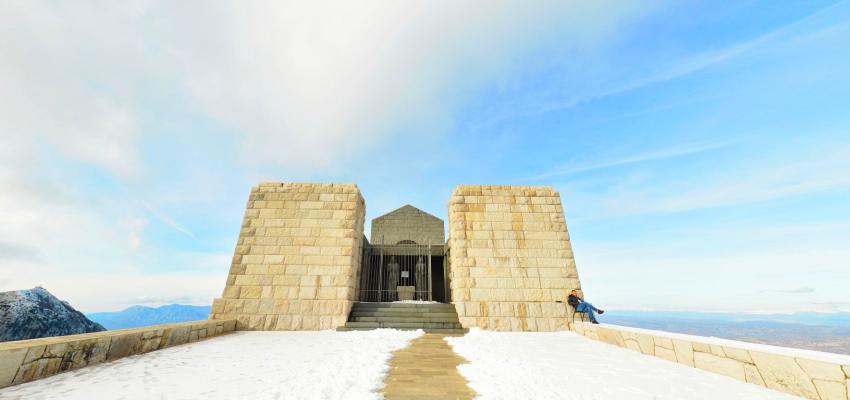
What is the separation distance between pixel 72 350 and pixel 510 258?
385 inches

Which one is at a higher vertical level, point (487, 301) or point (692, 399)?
point (487, 301)

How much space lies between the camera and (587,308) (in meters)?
8.66

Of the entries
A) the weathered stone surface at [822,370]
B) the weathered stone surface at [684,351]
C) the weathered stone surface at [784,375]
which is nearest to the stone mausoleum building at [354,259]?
the weathered stone surface at [684,351]

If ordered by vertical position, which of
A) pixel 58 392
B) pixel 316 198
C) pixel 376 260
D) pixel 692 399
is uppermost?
pixel 316 198

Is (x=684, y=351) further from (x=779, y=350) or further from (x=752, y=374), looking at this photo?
(x=779, y=350)

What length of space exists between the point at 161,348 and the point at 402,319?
18.4ft

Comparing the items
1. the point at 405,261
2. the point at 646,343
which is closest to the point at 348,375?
the point at 646,343

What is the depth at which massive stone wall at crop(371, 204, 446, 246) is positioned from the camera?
2053cm

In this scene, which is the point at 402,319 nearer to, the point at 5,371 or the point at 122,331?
the point at 122,331

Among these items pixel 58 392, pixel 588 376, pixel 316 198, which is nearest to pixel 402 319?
pixel 316 198

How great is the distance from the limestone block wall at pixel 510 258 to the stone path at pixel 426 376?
3.49m

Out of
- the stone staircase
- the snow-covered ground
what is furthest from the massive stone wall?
the snow-covered ground

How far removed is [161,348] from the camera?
5.77 m

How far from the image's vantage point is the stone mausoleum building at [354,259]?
8969mm
